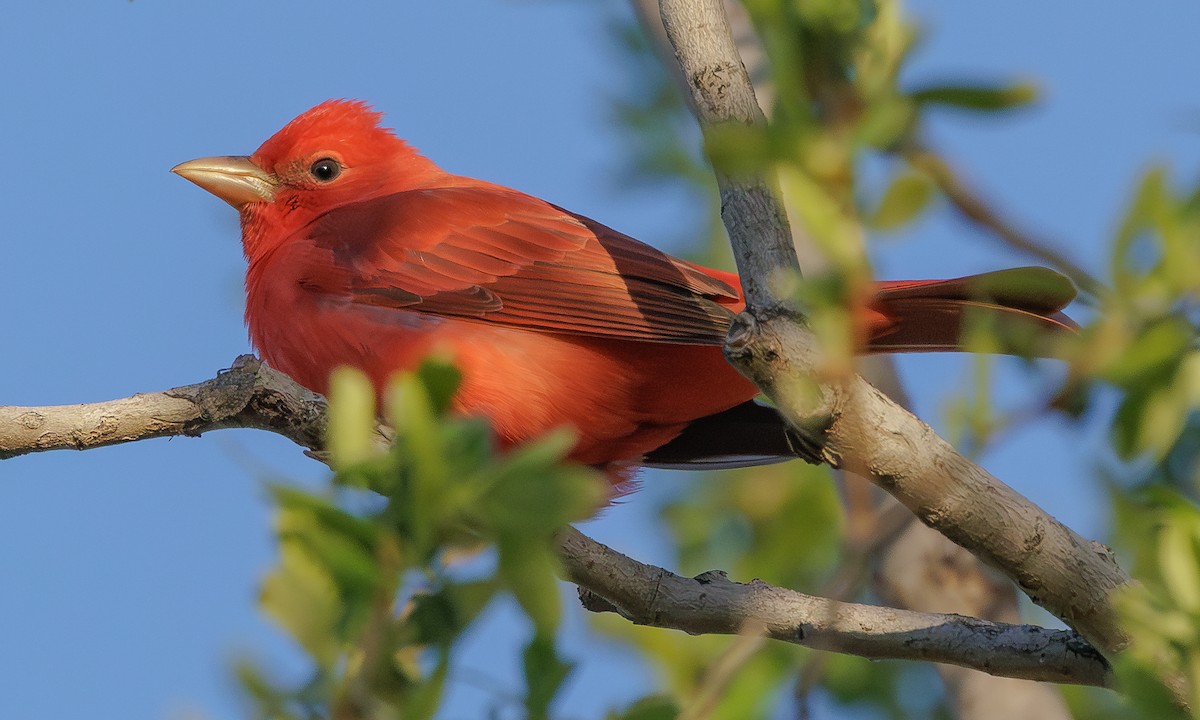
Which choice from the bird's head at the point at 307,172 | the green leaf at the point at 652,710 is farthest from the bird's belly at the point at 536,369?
the green leaf at the point at 652,710

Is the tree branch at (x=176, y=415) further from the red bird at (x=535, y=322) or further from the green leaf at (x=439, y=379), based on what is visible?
the green leaf at (x=439, y=379)

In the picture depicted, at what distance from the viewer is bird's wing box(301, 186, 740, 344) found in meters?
4.29

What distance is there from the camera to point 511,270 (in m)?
4.65

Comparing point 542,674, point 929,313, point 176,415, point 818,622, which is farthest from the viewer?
point 929,313

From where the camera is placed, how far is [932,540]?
16.0ft

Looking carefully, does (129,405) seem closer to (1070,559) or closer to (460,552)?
(460,552)

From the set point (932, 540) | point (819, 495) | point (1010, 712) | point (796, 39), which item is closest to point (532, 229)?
point (819, 495)

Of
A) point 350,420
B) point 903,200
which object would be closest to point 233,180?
point 350,420

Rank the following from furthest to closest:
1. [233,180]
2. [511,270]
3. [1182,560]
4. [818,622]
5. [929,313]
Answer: [233,180] < [511,270] < [929,313] < [818,622] < [1182,560]

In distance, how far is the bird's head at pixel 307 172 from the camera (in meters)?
5.47

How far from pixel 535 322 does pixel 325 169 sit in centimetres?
163

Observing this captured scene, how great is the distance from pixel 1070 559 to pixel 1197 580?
0.86m

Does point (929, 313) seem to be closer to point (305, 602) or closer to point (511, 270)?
point (511, 270)

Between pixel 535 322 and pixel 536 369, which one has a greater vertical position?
pixel 535 322
